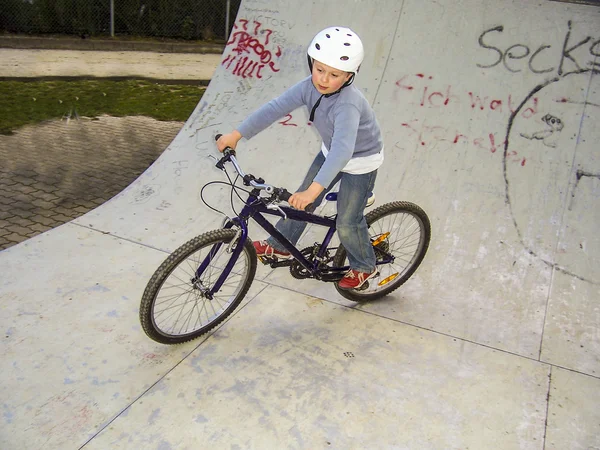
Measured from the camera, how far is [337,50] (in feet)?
10.4

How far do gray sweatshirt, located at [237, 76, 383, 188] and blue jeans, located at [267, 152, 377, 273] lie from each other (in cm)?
19

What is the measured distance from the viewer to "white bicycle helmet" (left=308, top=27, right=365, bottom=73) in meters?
3.16

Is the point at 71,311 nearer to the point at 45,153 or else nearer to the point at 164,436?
the point at 164,436

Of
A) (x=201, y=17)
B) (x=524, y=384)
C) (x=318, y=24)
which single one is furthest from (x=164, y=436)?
(x=201, y=17)

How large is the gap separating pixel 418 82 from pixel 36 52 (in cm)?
1014

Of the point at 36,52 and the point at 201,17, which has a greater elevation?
the point at 201,17

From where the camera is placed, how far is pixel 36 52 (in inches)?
499

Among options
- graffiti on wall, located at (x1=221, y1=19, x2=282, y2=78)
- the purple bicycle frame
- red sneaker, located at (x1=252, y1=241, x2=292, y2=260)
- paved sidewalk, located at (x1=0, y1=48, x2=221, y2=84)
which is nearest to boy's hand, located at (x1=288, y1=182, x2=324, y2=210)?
the purple bicycle frame

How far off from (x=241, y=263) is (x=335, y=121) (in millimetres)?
1168

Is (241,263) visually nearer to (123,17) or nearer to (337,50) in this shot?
(337,50)

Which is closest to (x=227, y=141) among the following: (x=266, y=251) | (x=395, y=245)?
(x=266, y=251)

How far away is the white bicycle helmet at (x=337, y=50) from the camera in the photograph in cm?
316

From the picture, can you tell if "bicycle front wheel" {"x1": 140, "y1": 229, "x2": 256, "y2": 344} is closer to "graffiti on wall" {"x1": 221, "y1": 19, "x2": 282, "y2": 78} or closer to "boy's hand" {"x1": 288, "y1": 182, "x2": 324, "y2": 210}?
"boy's hand" {"x1": 288, "y1": 182, "x2": 324, "y2": 210}

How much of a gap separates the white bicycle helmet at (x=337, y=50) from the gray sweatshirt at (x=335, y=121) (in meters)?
0.21
